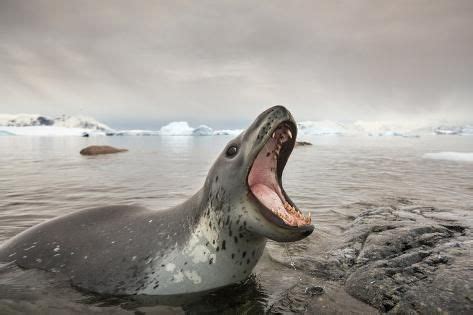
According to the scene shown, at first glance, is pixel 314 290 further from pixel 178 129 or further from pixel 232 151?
pixel 178 129

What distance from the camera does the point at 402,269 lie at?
350 centimetres

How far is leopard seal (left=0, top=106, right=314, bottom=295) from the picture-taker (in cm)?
297

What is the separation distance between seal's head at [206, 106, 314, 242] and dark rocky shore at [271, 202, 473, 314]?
0.85 meters

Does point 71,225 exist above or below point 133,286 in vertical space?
above

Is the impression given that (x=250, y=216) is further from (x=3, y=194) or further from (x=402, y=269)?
(x=3, y=194)

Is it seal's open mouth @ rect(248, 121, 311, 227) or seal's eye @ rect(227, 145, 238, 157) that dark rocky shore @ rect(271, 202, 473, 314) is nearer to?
seal's open mouth @ rect(248, 121, 311, 227)

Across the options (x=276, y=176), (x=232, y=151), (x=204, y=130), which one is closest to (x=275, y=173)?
(x=276, y=176)

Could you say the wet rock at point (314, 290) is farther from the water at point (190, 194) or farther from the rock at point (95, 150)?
the rock at point (95, 150)

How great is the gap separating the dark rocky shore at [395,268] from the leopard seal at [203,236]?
739 mm

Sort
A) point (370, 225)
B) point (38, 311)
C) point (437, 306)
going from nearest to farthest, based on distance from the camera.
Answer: point (437, 306) → point (38, 311) → point (370, 225)

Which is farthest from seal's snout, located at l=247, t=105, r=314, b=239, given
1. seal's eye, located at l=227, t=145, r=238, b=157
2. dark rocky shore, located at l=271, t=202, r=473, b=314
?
dark rocky shore, located at l=271, t=202, r=473, b=314

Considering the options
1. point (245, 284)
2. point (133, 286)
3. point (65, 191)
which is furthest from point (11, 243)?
point (65, 191)

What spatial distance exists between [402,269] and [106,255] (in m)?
2.96

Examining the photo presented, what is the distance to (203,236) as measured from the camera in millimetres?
3238
